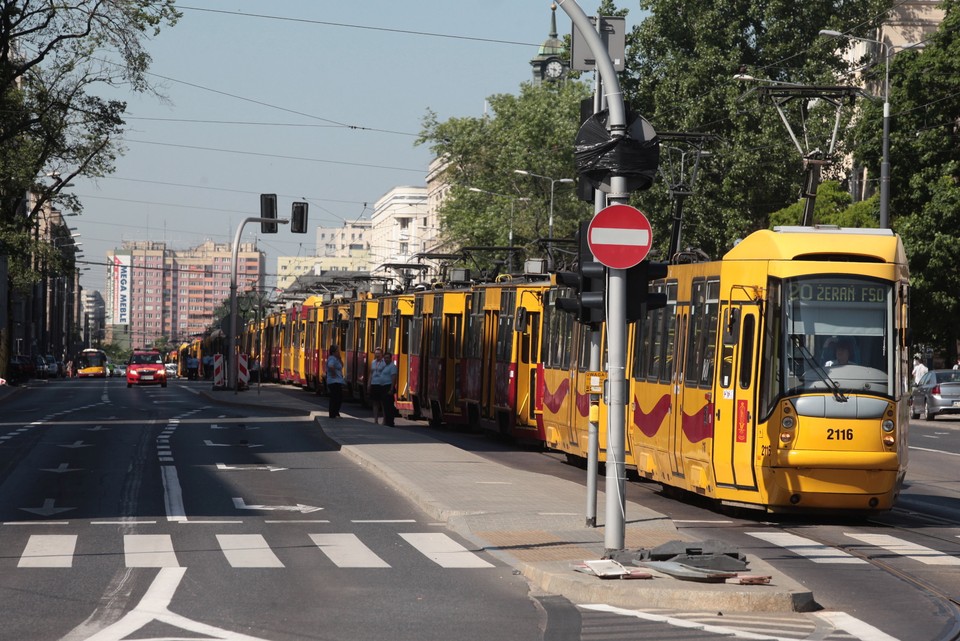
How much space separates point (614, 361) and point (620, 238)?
1.02 meters

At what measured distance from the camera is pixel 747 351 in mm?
16094

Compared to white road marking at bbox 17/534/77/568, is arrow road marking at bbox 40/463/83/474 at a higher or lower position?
higher

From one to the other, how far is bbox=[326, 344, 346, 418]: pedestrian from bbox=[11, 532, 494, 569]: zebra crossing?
18.4 meters

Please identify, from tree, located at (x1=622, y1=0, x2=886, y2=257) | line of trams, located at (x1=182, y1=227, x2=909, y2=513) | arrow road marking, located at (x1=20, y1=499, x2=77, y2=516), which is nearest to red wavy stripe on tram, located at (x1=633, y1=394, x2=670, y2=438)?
line of trams, located at (x1=182, y1=227, x2=909, y2=513)

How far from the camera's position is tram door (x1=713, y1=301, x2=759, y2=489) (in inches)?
628

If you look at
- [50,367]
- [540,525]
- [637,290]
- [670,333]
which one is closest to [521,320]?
[670,333]

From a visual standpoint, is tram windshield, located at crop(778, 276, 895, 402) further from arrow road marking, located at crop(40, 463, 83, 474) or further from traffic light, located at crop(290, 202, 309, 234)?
traffic light, located at crop(290, 202, 309, 234)

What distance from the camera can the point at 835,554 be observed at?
1366 centimetres

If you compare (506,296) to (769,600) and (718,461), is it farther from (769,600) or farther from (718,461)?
(769,600)

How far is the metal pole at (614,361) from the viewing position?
12414mm

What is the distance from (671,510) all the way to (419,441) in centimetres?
952

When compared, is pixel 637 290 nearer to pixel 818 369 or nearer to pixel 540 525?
pixel 540 525

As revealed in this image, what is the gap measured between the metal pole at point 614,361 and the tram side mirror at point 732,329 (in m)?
3.43

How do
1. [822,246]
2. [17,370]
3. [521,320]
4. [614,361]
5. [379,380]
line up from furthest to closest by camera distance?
1. [17,370]
2. [379,380]
3. [521,320]
4. [822,246]
5. [614,361]
